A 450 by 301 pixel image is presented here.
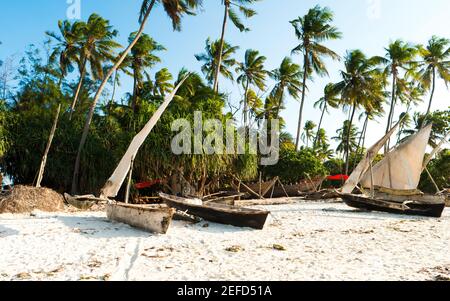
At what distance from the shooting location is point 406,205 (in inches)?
582

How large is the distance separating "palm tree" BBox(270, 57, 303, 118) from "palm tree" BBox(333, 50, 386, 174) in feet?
13.9

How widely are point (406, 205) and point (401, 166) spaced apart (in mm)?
3464

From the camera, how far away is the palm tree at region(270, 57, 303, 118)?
109 feet

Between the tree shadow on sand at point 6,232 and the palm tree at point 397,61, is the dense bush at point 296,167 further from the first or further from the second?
the tree shadow on sand at point 6,232

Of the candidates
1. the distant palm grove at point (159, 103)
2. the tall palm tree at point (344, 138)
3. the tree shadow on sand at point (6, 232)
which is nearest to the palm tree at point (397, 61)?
the distant palm grove at point (159, 103)

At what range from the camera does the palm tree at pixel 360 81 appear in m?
29.9

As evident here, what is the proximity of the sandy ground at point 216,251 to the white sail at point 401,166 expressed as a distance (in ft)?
21.8

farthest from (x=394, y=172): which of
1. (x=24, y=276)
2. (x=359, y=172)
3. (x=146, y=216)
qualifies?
(x=24, y=276)

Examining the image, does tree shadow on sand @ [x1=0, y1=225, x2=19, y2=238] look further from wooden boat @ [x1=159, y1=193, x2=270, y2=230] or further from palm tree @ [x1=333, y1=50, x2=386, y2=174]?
palm tree @ [x1=333, y1=50, x2=386, y2=174]

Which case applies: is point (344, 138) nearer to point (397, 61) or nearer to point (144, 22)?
point (397, 61)
